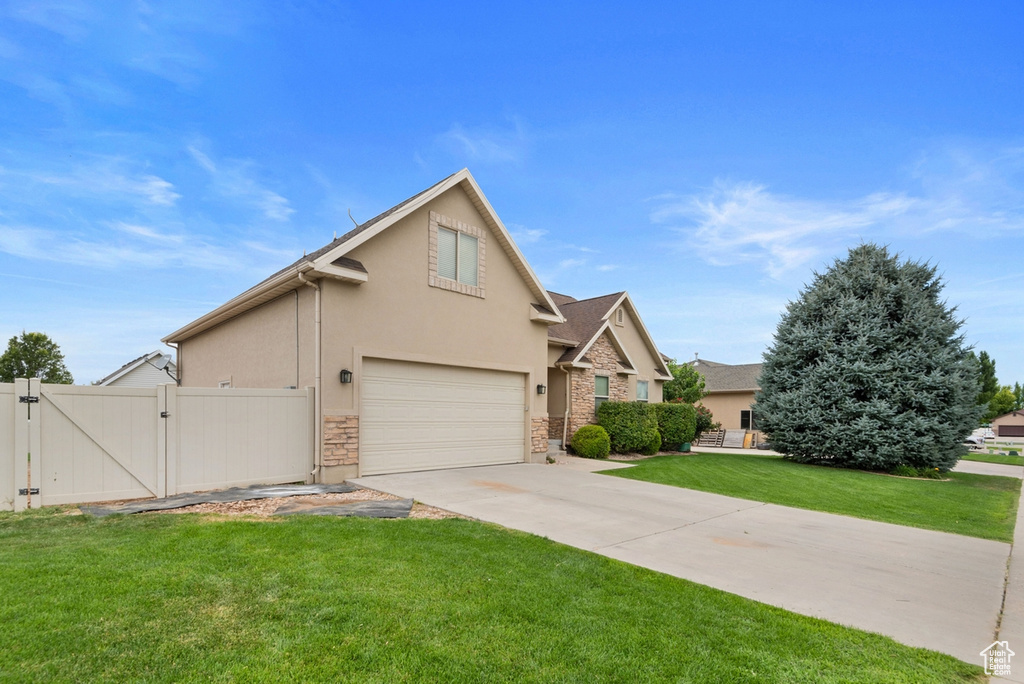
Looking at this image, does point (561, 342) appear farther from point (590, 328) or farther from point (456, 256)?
point (456, 256)

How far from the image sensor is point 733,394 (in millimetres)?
34062

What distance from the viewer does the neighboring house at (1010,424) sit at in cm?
5656

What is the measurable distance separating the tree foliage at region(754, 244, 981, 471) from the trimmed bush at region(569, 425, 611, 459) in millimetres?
6240

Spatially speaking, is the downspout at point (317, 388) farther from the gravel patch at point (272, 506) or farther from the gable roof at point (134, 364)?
the gable roof at point (134, 364)

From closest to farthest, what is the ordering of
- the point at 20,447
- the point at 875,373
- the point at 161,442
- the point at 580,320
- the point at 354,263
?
1. the point at 20,447
2. the point at 161,442
3. the point at 354,263
4. the point at 875,373
5. the point at 580,320

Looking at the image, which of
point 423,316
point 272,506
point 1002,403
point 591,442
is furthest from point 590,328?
point 1002,403

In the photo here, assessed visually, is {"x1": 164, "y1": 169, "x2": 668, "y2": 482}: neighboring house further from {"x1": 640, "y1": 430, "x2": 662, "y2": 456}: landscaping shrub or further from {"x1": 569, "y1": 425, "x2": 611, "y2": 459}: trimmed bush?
{"x1": 640, "y1": 430, "x2": 662, "y2": 456}: landscaping shrub

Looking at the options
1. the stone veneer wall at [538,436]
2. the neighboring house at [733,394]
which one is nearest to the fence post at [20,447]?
the stone veneer wall at [538,436]

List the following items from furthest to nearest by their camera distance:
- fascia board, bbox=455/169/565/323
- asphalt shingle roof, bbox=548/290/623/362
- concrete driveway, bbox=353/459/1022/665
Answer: asphalt shingle roof, bbox=548/290/623/362, fascia board, bbox=455/169/565/323, concrete driveway, bbox=353/459/1022/665

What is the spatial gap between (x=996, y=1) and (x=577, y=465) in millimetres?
12698

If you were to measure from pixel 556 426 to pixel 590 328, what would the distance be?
4139 millimetres

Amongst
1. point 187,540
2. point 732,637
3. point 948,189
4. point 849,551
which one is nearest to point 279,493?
point 187,540

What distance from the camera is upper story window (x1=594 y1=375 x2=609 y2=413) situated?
1906 centimetres

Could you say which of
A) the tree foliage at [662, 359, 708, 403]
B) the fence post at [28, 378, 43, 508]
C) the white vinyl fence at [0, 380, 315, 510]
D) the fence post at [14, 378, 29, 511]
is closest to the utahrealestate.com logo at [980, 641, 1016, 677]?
the white vinyl fence at [0, 380, 315, 510]
